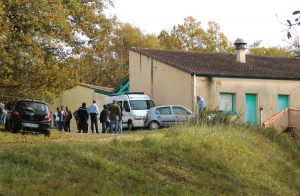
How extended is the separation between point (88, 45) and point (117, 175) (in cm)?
1502

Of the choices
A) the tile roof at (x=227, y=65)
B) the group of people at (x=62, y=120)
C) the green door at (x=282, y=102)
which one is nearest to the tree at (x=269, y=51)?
the tile roof at (x=227, y=65)

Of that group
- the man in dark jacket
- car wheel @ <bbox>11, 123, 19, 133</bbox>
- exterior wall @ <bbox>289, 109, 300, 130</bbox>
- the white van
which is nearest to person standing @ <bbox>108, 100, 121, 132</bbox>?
the man in dark jacket

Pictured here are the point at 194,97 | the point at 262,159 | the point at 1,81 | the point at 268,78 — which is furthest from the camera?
the point at 268,78

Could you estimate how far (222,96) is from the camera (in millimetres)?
36500

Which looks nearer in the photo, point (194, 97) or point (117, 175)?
point (117, 175)

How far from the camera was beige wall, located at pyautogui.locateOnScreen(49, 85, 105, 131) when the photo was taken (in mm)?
43562

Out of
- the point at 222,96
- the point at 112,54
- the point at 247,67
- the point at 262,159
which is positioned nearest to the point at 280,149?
the point at 262,159

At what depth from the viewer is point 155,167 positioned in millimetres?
13773

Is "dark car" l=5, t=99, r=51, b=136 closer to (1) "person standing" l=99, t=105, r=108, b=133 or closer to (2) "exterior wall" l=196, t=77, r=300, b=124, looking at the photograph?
(1) "person standing" l=99, t=105, r=108, b=133

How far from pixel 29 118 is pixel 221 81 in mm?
16310

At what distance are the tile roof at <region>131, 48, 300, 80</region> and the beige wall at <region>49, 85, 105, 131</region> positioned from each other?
5.30m

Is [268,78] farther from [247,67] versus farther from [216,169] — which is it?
[216,169]

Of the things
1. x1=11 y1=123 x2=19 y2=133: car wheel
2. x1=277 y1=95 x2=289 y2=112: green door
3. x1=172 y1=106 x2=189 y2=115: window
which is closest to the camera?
x1=11 y1=123 x2=19 y2=133: car wheel

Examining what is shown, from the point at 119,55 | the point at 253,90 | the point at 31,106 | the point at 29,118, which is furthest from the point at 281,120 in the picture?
the point at 119,55
